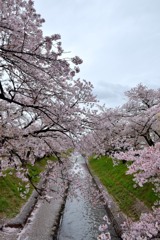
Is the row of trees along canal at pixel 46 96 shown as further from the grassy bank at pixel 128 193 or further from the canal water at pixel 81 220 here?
the grassy bank at pixel 128 193

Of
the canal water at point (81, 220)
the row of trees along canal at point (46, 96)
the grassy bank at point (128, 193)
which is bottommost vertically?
the canal water at point (81, 220)

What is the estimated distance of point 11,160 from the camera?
32.0 feet

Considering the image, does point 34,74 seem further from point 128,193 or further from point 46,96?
point 128,193

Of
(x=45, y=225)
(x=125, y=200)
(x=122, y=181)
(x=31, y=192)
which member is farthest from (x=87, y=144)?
(x=122, y=181)

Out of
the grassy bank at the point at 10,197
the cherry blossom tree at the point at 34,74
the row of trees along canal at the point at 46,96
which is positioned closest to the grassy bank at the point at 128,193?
the grassy bank at the point at 10,197

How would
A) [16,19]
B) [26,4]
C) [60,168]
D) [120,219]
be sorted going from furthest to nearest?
[120,219], [60,168], [26,4], [16,19]

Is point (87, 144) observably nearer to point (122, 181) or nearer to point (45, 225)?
point (45, 225)

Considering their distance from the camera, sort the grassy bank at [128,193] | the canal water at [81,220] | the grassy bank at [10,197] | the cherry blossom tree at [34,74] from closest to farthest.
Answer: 1. the cherry blossom tree at [34,74]
2. the canal water at [81,220]
3. the grassy bank at [10,197]
4. the grassy bank at [128,193]

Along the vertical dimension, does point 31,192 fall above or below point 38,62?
below

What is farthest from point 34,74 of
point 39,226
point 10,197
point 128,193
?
point 128,193

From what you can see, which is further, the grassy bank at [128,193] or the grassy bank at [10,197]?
the grassy bank at [128,193]

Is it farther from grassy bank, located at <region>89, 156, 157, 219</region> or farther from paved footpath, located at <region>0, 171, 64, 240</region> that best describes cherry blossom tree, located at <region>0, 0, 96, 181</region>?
grassy bank, located at <region>89, 156, 157, 219</region>

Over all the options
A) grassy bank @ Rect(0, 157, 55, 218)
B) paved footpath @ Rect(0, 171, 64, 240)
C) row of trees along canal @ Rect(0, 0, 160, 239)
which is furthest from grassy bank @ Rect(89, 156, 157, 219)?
row of trees along canal @ Rect(0, 0, 160, 239)

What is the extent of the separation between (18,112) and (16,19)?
4.55 meters
